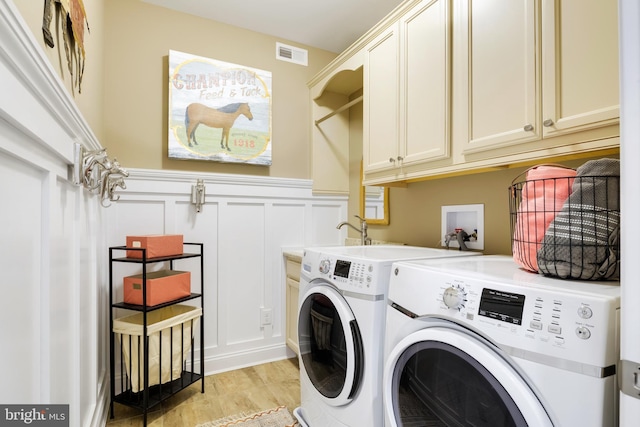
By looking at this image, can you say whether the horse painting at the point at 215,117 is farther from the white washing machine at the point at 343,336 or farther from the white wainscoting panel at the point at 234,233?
the white washing machine at the point at 343,336

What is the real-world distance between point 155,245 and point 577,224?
1.87 metres

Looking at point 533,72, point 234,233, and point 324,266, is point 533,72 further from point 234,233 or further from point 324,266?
point 234,233

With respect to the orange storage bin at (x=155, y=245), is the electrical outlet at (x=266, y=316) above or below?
below

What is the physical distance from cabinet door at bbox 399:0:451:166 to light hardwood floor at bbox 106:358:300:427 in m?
1.60

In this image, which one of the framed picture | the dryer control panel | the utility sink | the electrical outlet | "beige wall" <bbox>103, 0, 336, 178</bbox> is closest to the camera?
the dryer control panel

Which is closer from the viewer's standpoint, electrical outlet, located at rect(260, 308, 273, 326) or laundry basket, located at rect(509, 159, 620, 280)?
laundry basket, located at rect(509, 159, 620, 280)

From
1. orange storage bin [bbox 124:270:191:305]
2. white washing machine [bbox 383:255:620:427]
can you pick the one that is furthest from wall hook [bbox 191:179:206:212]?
white washing machine [bbox 383:255:620:427]

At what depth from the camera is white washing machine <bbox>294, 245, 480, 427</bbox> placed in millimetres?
1221

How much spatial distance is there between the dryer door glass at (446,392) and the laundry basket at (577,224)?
36 cm

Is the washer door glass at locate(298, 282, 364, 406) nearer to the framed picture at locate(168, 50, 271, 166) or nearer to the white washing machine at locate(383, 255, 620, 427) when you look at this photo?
the white washing machine at locate(383, 255, 620, 427)

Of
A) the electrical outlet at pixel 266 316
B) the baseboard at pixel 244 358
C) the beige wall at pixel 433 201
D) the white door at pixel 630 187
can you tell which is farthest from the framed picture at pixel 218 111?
the white door at pixel 630 187

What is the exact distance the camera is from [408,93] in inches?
68.9

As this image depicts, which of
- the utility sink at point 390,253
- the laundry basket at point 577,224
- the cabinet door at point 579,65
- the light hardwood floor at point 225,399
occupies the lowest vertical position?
the light hardwood floor at point 225,399

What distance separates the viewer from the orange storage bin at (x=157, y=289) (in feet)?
5.75
